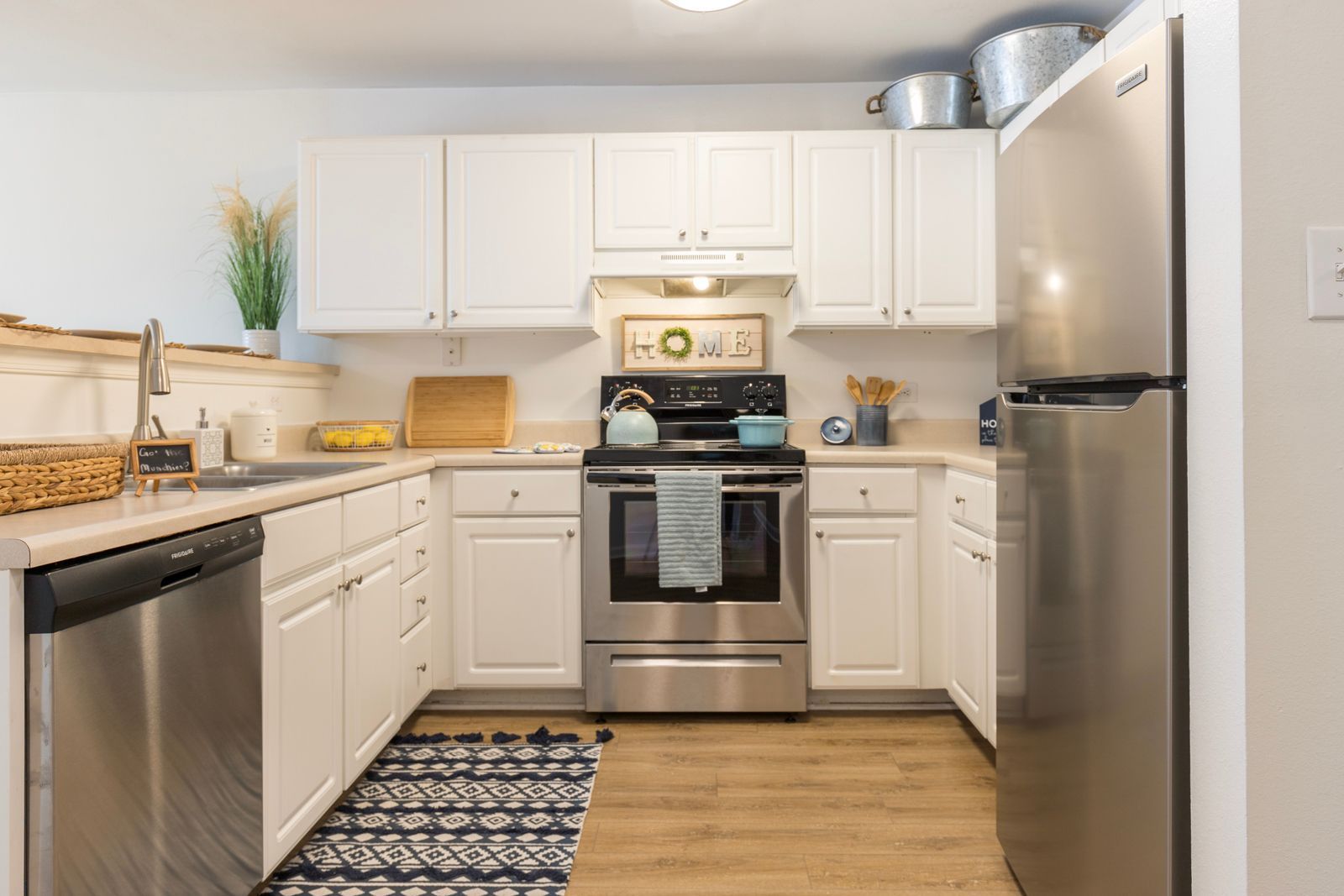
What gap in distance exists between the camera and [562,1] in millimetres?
2637

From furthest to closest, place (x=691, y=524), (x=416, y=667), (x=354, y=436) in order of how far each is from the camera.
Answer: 1. (x=354, y=436)
2. (x=691, y=524)
3. (x=416, y=667)

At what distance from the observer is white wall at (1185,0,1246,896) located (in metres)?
1.09

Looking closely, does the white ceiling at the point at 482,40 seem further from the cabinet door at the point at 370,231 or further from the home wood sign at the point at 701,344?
the home wood sign at the point at 701,344

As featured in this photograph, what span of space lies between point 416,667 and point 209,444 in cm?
92

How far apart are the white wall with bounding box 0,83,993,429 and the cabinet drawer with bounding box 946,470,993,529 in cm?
78

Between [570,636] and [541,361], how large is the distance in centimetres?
120

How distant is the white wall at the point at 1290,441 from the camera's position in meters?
1.07

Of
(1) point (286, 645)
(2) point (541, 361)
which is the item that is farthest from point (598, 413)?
(1) point (286, 645)

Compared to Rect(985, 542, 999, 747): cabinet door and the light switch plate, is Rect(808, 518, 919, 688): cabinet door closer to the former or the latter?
Rect(985, 542, 999, 747): cabinet door

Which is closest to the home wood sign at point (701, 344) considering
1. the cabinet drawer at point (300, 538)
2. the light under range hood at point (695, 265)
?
the light under range hood at point (695, 265)

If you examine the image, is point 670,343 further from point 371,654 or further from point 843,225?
point 371,654

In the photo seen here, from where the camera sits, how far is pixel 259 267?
3143 mm

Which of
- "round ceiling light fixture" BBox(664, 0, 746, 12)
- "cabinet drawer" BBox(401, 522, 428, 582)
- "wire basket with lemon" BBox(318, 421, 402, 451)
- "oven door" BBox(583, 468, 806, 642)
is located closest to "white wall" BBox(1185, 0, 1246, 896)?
"round ceiling light fixture" BBox(664, 0, 746, 12)

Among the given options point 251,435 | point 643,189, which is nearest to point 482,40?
point 643,189
